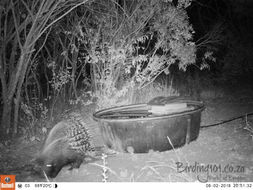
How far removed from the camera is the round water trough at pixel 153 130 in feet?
14.0

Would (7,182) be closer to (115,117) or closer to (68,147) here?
(68,147)

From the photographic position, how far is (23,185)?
3.25 meters

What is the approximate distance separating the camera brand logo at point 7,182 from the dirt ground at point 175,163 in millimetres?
612

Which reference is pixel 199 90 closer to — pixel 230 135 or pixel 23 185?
pixel 230 135

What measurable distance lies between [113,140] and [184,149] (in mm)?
1232

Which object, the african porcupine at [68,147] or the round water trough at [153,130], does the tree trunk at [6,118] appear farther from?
the round water trough at [153,130]

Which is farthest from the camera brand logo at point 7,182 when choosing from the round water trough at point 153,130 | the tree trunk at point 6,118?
the tree trunk at point 6,118

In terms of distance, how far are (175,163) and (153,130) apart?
0.59 meters

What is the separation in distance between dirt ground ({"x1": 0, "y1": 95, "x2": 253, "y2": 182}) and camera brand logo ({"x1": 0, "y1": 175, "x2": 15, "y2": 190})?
24.1 inches

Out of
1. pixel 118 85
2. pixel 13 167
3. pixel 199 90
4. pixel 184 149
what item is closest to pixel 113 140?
pixel 184 149

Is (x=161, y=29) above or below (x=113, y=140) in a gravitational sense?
above

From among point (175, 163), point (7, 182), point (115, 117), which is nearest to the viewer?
point (7, 182)

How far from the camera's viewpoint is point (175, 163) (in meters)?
4.13

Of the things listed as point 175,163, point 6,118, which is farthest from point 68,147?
point 6,118
